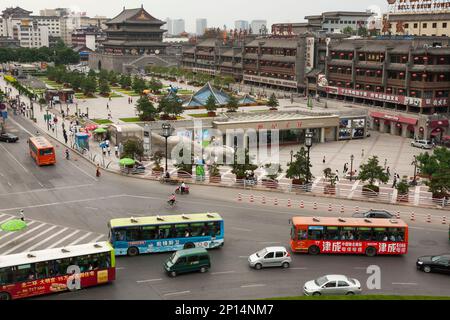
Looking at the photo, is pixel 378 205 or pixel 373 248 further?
pixel 378 205

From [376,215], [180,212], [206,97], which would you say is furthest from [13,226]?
[206,97]

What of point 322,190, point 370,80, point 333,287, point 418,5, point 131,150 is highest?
point 418,5

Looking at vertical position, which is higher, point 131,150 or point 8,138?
point 131,150

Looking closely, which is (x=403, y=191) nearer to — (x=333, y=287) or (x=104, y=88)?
(x=333, y=287)

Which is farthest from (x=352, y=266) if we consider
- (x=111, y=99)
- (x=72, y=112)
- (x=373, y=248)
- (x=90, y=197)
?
(x=111, y=99)

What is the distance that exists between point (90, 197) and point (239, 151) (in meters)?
17.0

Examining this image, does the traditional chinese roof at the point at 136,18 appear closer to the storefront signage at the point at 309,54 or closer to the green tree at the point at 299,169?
the storefront signage at the point at 309,54

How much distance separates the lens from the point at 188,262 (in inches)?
1195

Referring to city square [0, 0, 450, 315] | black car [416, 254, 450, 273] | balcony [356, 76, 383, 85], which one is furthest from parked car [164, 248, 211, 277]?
balcony [356, 76, 383, 85]

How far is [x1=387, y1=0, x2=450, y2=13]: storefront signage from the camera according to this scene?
369ft

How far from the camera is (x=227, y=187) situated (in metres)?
50.8

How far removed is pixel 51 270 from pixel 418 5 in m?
111

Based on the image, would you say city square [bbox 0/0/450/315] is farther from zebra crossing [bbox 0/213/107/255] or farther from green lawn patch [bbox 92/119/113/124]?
green lawn patch [bbox 92/119/113/124]
